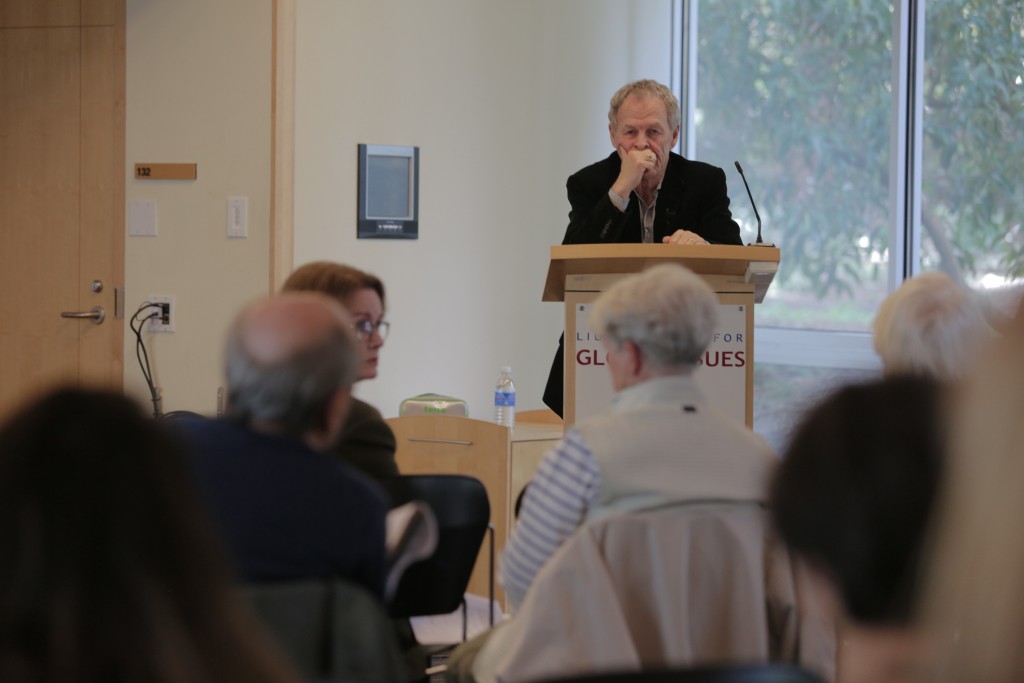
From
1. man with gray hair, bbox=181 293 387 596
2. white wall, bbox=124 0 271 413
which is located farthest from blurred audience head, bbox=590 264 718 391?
white wall, bbox=124 0 271 413

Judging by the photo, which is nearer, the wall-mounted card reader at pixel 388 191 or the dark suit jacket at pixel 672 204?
the dark suit jacket at pixel 672 204

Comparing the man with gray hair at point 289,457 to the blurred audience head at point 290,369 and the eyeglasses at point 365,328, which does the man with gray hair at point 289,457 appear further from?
the eyeglasses at point 365,328

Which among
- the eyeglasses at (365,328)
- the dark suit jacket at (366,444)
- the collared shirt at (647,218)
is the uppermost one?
the collared shirt at (647,218)

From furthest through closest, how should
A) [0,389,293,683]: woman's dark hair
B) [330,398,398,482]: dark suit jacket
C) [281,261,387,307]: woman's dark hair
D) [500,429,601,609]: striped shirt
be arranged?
[281,261,387,307]: woman's dark hair < [330,398,398,482]: dark suit jacket < [500,429,601,609]: striped shirt < [0,389,293,683]: woman's dark hair

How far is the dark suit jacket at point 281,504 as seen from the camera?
1677mm

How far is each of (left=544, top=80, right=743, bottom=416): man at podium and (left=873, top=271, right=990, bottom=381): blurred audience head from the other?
4.59 ft

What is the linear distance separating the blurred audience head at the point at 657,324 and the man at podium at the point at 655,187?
1.32 m

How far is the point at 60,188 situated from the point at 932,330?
4506mm

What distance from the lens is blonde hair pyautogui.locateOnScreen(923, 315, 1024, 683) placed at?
108cm

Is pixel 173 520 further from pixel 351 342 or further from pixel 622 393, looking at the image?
pixel 622 393

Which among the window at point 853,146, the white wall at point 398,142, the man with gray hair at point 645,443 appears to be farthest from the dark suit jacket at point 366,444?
the window at point 853,146

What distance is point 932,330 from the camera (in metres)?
2.22

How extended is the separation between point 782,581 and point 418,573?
834mm

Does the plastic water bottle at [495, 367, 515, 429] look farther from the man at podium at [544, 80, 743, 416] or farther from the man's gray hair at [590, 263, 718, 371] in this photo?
the man's gray hair at [590, 263, 718, 371]
